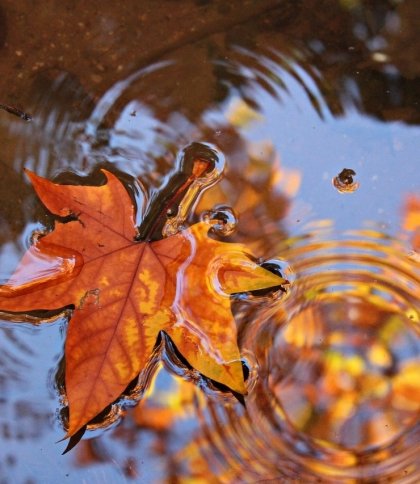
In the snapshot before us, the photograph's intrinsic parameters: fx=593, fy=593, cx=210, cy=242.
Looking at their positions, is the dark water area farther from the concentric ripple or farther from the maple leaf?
the maple leaf

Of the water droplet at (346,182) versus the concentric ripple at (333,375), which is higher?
the water droplet at (346,182)

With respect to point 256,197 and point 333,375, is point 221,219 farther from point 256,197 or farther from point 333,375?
point 333,375

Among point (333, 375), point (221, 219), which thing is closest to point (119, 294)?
point (221, 219)

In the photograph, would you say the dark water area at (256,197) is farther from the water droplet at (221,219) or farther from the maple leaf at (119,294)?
the maple leaf at (119,294)

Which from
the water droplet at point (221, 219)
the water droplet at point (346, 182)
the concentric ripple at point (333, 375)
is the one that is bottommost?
the concentric ripple at point (333, 375)

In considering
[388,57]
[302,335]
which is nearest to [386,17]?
[388,57]

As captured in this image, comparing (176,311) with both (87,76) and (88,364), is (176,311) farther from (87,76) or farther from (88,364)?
(87,76)

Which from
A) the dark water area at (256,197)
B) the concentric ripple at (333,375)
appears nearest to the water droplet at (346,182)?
the dark water area at (256,197)
